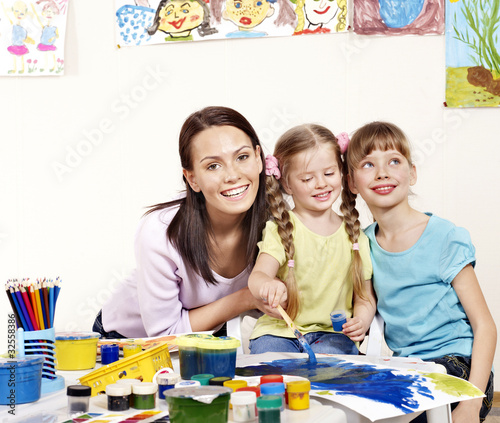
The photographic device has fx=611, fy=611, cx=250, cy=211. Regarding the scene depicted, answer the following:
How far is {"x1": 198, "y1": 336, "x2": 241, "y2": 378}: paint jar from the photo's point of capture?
0.74m

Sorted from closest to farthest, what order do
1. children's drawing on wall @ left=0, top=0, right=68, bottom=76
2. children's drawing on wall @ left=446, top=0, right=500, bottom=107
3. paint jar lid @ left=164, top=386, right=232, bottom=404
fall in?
1. paint jar lid @ left=164, top=386, right=232, bottom=404
2. children's drawing on wall @ left=446, top=0, right=500, bottom=107
3. children's drawing on wall @ left=0, top=0, right=68, bottom=76

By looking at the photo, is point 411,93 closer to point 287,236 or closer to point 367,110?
point 367,110

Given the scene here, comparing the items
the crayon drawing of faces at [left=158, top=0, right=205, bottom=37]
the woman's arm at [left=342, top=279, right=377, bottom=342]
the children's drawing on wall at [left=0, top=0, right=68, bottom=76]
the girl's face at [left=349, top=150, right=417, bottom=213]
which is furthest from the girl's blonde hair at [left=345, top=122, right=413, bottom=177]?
the children's drawing on wall at [left=0, top=0, right=68, bottom=76]

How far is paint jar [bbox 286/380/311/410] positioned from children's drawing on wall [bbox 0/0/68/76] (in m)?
1.96

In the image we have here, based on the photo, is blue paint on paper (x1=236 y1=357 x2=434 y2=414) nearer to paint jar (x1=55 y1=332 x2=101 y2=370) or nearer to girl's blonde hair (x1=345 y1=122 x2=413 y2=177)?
paint jar (x1=55 y1=332 x2=101 y2=370)

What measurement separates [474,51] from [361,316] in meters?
1.18

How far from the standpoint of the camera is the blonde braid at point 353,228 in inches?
50.6

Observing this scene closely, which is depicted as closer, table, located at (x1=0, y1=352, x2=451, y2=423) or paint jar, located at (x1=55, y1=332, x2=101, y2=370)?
table, located at (x1=0, y1=352, x2=451, y2=423)

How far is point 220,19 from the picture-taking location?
2152 millimetres

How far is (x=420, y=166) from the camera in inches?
81.2

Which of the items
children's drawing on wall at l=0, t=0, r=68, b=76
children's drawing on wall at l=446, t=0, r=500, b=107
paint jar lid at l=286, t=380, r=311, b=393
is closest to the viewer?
paint jar lid at l=286, t=380, r=311, b=393

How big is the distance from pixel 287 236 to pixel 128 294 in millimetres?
468

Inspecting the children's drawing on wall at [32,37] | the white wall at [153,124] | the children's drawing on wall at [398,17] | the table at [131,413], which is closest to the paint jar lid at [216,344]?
the table at [131,413]

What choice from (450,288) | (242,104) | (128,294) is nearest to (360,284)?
(450,288)
